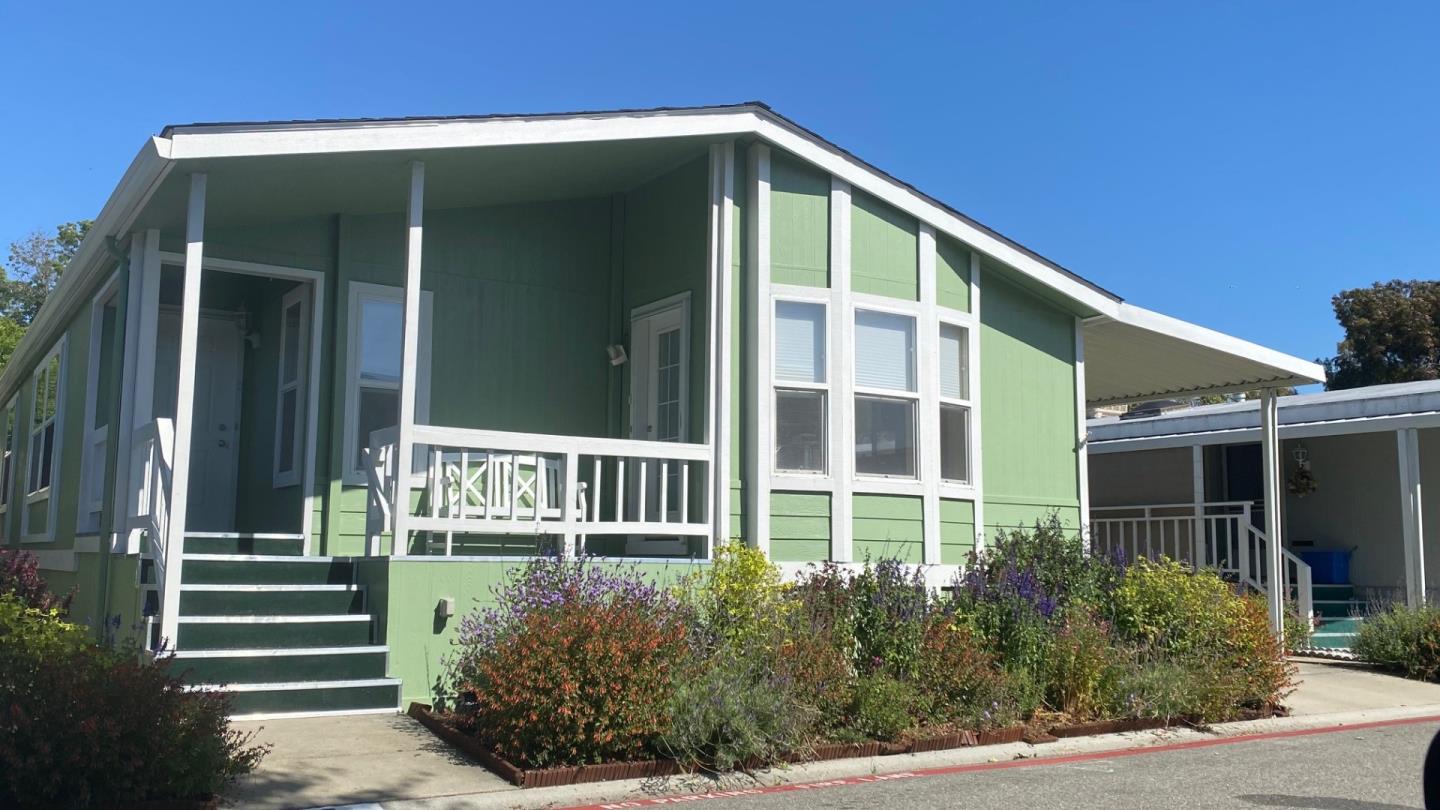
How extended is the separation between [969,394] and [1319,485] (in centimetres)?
922

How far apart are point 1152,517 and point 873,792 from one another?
13696 millimetres

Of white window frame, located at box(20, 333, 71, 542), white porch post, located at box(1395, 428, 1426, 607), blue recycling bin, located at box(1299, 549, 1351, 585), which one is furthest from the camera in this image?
blue recycling bin, located at box(1299, 549, 1351, 585)

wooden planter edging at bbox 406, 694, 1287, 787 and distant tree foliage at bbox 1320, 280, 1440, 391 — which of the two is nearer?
wooden planter edging at bbox 406, 694, 1287, 787

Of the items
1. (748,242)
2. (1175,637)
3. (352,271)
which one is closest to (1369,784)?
(1175,637)

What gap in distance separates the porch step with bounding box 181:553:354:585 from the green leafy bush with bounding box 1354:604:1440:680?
10979mm

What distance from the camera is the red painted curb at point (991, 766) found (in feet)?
23.0

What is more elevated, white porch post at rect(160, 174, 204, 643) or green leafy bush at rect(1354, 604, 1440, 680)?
white porch post at rect(160, 174, 204, 643)

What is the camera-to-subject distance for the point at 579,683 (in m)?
7.27

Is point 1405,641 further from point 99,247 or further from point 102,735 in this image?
point 99,247

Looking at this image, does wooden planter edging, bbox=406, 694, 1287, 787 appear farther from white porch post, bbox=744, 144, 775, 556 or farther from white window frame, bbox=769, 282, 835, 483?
white window frame, bbox=769, 282, 835, 483

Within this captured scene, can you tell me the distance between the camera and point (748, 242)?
11102 millimetres

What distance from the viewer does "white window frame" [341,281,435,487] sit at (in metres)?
11.1

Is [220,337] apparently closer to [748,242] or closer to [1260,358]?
[748,242]

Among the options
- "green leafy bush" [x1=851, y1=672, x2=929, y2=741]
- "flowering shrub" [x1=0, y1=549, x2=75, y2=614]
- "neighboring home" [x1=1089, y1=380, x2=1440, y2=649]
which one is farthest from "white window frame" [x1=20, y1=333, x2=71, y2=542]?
"neighboring home" [x1=1089, y1=380, x2=1440, y2=649]
